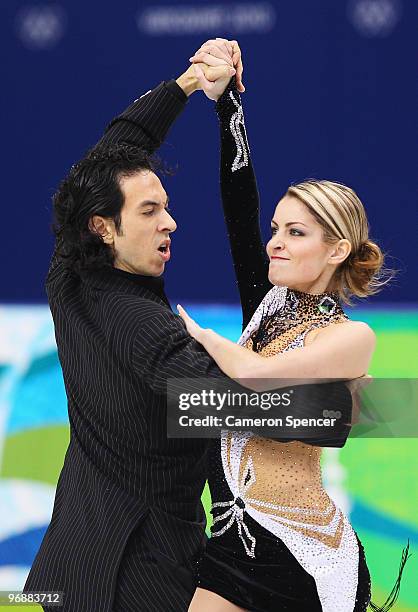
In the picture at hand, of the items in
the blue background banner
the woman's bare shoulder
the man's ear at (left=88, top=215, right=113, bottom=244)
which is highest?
the blue background banner

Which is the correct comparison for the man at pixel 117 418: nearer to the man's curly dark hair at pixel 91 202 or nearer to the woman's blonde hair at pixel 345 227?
the man's curly dark hair at pixel 91 202

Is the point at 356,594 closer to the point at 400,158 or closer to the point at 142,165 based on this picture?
the point at 142,165

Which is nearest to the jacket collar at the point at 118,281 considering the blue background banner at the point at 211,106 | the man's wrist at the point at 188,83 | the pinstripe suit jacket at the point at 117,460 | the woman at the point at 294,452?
the pinstripe suit jacket at the point at 117,460

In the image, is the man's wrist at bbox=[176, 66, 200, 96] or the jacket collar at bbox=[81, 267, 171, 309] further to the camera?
the man's wrist at bbox=[176, 66, 200, 96]

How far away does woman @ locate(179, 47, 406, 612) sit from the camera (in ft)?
6.35

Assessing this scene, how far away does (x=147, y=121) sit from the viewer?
2.46m

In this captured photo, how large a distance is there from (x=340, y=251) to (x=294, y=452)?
0.40 meters

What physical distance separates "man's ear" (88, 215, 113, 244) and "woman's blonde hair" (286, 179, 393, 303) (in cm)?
40

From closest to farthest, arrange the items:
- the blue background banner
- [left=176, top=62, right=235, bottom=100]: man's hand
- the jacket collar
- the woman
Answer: the woman < the jacket collar < [left=176, top=62, right=235, bottom=100]: man's hand < the blue background banner

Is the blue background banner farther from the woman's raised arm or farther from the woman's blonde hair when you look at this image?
the woman's blonde hair

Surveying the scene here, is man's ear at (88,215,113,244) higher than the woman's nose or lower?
higher

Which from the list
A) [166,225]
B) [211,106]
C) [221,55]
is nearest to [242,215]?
[166,225]

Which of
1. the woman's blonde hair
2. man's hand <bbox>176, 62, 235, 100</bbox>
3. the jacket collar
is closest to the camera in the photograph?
the woman's blonde hair

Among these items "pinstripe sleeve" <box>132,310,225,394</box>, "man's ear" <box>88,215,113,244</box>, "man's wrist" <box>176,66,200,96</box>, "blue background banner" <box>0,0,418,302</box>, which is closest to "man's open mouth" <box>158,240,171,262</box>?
"man's ear" <box>88,215,113,244</box>
